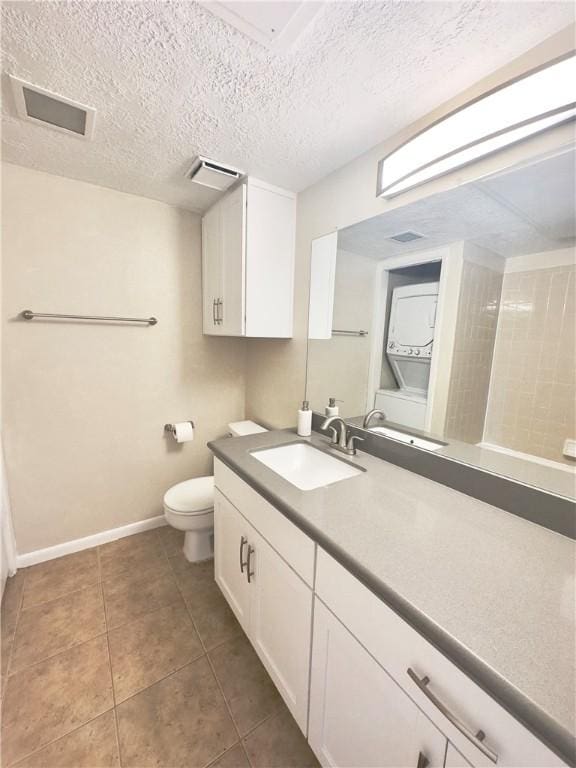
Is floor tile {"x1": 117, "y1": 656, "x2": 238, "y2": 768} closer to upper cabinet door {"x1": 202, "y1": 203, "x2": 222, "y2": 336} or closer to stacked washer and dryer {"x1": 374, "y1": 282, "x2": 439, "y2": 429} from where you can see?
stacked washer and dryer {"x1": 374, "y1": 282, "x2": 439, "y2": 429}

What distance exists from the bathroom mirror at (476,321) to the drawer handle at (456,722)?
62 cm

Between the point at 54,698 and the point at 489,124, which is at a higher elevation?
the point at 489,124

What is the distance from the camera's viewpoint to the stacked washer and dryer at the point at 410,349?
1200 millimetres

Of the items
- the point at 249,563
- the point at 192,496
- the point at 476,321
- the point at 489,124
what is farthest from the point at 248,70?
the point at 192,496

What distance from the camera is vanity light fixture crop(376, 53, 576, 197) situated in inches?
31.4

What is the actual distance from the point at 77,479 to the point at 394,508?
1904 mm

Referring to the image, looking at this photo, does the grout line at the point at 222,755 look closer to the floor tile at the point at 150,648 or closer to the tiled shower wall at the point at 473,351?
the floor tile at the point at 150,648

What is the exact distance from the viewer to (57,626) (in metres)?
1.45

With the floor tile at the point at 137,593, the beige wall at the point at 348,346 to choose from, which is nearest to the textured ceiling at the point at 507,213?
the beige wall at the point at 348,346

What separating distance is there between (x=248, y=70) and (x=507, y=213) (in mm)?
928

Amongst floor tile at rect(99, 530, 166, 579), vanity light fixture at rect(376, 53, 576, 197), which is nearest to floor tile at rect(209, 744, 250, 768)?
floor tile at rect(99, 530, 166, 579)

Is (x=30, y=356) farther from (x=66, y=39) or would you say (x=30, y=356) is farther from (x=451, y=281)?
(x=451, y=281)

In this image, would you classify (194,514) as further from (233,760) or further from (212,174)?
(212,174)

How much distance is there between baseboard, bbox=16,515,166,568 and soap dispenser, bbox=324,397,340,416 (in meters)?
1.53
